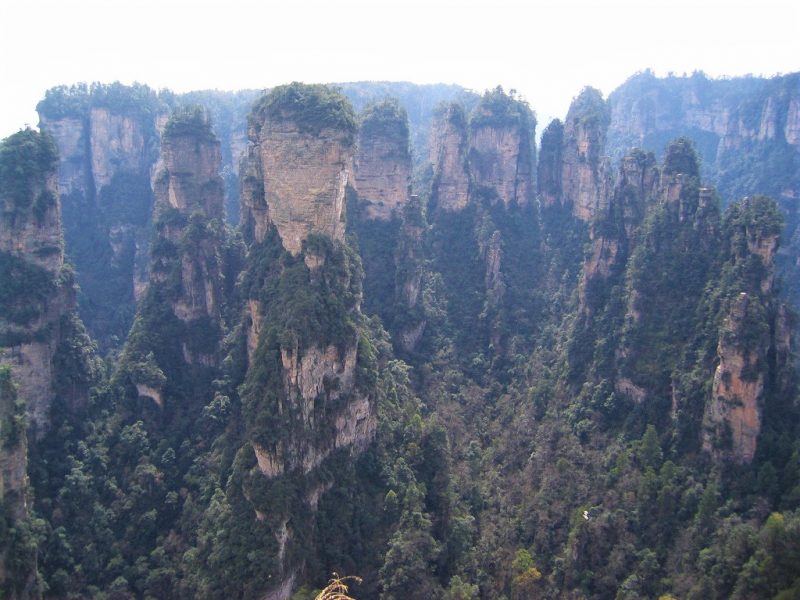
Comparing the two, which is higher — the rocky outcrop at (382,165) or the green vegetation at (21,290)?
the rocky outcrop at (382,165)

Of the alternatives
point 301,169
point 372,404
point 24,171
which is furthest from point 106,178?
point 372,404

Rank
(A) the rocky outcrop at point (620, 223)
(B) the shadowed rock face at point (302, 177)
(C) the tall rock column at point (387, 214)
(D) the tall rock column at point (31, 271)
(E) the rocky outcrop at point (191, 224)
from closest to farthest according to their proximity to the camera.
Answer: (D) the tall rock column at point (31, 271)
(B) the shadowed rock face at point (302, 177)
(E) the rocky outcrop at point (191, 224)
(A) the rocky outcrop at point (620, 223)
(C) the tall rock column at point (387, 214)

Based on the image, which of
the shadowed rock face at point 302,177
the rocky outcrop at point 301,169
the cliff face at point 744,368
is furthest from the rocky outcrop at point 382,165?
the cliff face at point 744,368

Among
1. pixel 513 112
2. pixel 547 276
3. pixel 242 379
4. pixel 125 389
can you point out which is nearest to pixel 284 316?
pixel 242 379

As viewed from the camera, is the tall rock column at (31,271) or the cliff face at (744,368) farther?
the tall rock column at (31,271)

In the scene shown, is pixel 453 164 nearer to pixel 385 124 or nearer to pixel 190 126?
pixel 385 124

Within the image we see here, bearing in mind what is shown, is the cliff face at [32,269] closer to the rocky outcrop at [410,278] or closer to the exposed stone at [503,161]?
the rocky outcrop at [410,278]
